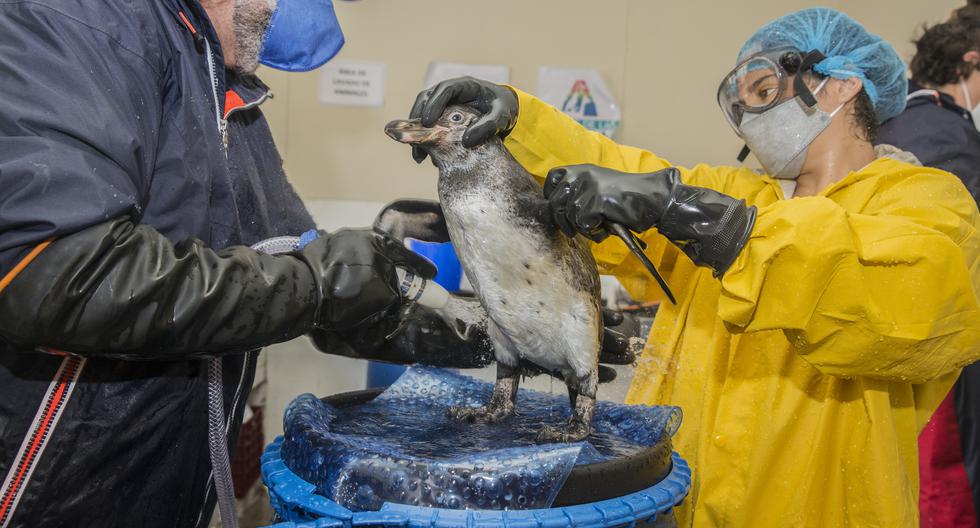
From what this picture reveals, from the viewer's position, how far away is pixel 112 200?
836 mm

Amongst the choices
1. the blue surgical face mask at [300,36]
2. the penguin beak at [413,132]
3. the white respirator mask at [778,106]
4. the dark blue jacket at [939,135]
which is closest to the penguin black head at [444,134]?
the penguin beak at [413,132]

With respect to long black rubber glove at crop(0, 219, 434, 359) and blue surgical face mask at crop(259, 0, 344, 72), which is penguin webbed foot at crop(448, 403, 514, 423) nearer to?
long black rubber glove at crop(0, 219, 434, 359)

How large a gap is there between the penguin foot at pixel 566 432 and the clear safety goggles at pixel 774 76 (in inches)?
29.6

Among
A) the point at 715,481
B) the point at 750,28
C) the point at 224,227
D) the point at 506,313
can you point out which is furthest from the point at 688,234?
the point at 750,28

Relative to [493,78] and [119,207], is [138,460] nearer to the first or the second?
[119,207]

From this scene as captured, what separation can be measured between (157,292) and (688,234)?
2.23 ft

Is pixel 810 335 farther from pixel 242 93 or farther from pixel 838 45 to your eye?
pixel 242 93

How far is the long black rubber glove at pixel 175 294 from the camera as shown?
79 cm

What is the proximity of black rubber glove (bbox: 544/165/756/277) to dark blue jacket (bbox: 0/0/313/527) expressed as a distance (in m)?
0.52

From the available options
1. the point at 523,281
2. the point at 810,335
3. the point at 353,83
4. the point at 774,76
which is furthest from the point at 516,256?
the point at 353,83

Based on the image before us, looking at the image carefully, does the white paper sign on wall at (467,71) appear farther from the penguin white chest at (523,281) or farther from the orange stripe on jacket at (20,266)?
the orange stripe on jacket at (20,266)

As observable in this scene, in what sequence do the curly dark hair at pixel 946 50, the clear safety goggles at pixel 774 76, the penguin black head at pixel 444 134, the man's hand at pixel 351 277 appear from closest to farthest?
the man's hand at pixel 351 277, the penguin black head at pixel 444 134, the clear safety goggles at pixel 774 76, the curly dark hair at pixel 946 50

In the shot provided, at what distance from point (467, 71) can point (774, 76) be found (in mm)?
1622

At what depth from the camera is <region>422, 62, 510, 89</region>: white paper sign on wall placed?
2.92 m
